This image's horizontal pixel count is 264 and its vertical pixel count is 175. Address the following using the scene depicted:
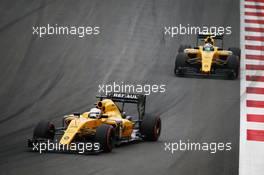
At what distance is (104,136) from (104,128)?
7.7 inches

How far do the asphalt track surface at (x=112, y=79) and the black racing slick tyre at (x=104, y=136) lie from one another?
0.24 metres

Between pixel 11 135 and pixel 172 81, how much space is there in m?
8.61

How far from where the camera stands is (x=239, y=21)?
32906 mm

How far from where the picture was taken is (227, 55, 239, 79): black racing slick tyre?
25.0m

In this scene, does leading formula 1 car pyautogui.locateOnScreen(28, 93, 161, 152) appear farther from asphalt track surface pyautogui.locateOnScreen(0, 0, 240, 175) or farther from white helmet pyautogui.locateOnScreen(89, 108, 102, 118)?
asphalt track surface pyautogui.locateOnScreen(0, 0, 240, 175)

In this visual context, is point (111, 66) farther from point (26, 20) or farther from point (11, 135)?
point (11, 135)

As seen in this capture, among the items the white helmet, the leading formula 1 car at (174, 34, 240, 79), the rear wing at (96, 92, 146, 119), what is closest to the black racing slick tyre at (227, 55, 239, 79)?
the leading formula 1 car at (174, 34, 240, 79)

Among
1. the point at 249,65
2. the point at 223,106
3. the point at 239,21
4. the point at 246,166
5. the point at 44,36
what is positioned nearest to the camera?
the point at 246,166

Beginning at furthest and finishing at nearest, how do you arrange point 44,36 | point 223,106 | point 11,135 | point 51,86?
point 44,36
point 51,86
point 223,106
point 11,135

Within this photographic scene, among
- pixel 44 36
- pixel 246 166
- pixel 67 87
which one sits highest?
pixel 44 36

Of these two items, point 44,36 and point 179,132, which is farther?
point 44,36

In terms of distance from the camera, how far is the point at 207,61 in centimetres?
2528

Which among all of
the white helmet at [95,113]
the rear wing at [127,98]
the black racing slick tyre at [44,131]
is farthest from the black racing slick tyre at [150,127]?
the black racing slick tyre at [44,131]

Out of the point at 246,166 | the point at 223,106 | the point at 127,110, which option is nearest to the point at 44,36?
the point at 127,110
